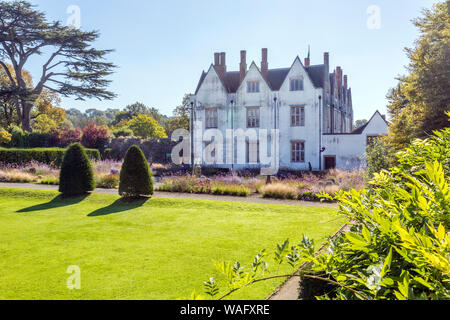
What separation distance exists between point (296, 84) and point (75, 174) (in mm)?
20572

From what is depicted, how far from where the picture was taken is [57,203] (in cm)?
1515

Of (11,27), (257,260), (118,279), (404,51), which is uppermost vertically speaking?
(11,27)

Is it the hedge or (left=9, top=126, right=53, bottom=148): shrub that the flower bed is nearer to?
the hedge

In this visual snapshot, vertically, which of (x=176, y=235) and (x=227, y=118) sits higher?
(x=227, y=118)

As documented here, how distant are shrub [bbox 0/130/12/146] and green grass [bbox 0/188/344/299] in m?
20.3

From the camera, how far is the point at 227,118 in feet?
102

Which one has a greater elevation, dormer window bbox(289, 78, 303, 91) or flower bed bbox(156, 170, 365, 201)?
dormer window bbox(289, 78, 303, 91)

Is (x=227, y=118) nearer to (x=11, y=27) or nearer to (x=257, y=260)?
(x=11, y=27)

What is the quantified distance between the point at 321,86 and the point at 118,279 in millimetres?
27155

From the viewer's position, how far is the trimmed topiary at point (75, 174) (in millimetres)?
16438

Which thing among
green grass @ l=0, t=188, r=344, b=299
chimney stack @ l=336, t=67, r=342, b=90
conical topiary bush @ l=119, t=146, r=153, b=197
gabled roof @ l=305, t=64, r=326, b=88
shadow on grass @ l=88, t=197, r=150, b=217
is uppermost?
chimney stack @ l=336, t=67, r=342, b=90

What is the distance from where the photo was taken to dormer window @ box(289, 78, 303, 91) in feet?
95.8

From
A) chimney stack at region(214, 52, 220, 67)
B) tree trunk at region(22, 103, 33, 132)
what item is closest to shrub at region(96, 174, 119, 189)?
chimney stack at region(214, 52, 220, 67)
